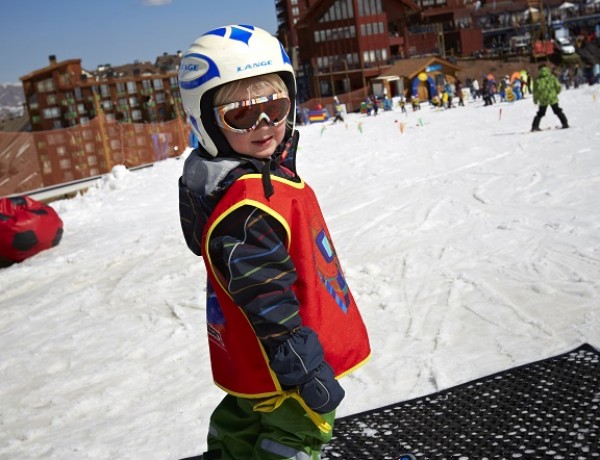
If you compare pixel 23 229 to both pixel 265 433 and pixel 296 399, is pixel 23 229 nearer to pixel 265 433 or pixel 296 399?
pixel 265 433

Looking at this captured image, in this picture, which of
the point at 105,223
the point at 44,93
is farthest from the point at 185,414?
the point at 44,93

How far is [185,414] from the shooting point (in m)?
3.50

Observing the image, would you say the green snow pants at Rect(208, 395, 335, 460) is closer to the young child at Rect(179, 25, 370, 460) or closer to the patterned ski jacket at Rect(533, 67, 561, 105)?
the young child at Rect(179, 25, 370, 460)

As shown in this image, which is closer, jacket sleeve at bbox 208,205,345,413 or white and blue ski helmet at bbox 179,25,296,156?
jacket sleeve at bbox 208,205,345,413

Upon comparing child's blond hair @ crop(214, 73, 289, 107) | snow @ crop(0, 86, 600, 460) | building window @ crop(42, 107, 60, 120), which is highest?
building window @ crop(42, 107, 60, 120)

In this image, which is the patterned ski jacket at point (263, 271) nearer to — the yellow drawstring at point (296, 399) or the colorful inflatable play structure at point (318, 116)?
the yellow drawstring at point (296, 399)

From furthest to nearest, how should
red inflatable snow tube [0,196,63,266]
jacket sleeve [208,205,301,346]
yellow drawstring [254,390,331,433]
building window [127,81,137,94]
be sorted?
building window [127,81,137,94] → red inflatable snow tube [0,196,63,266] → yellow drawstring [254,390,331,433] → jacket sleeve [208,205,301,346]

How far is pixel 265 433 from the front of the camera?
1.97 m

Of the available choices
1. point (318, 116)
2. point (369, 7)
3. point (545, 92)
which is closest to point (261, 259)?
point (545, 92)

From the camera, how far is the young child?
1.76m

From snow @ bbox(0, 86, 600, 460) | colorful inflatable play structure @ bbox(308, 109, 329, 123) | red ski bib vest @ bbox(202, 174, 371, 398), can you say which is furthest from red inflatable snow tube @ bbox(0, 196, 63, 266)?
colorful inflatable play structure @ bbox(308, 109, 329, 123)

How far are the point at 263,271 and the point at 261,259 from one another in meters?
0.03

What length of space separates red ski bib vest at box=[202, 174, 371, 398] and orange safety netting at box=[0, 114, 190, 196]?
51.9 feet

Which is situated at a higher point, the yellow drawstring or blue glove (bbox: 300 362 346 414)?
blue glove (bbox: 300 362 346 414)
